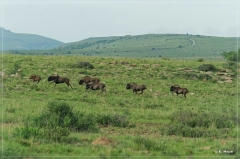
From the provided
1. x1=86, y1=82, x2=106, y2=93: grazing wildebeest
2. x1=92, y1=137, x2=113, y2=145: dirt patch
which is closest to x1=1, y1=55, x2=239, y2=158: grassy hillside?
x1=92, y1=137, x2=113, y2=145: dirt patch

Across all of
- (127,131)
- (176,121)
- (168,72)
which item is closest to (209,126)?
(176,121)

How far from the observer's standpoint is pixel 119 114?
1426cm

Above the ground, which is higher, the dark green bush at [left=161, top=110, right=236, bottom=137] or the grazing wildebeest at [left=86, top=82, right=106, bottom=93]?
the grazing wildebeest at [left=86, top=82, right=106, bottom=93]

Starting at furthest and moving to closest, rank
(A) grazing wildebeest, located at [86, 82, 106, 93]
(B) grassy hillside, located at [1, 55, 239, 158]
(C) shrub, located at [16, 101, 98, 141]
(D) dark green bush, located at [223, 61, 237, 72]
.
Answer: (D) dark green bush, located at [223, 61, 237, 72] → (A) grazing wildebeest, located at [86, 82, 106, 93] → (C) shrub, located at [16, 101, 98, 141] → (B) grassy hillside, located at [1, 55, 239, 158]

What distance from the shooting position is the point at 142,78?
2859 cm

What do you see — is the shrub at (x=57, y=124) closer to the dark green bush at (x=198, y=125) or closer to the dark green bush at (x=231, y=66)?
the dark green bush at (x=198, y=125)

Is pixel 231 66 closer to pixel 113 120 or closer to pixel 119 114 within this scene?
pixel 119 114

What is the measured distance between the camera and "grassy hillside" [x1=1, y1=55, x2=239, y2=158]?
358 inches

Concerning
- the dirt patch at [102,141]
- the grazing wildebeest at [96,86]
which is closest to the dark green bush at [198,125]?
the dirt patch at [102,141]

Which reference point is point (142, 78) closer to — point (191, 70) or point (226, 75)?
point (191, 70)

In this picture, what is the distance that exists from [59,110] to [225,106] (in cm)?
1060

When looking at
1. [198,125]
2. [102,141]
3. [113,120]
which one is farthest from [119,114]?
[102,141]

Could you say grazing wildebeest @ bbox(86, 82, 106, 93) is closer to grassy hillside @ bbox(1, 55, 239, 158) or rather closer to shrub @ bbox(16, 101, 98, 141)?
grassy hillside @ bbox(1, 55, 239, 158)

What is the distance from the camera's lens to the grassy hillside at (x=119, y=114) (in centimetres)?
909
